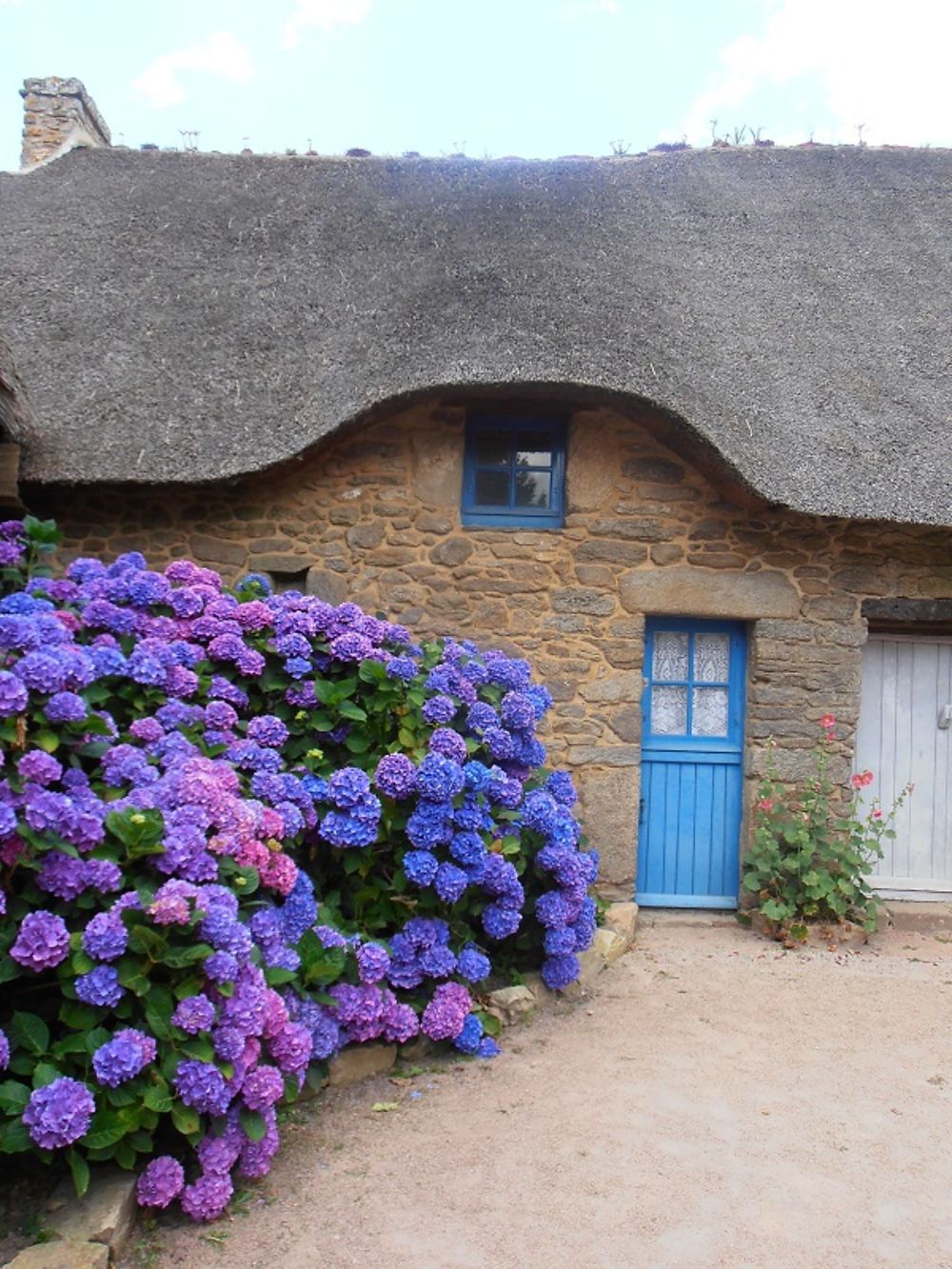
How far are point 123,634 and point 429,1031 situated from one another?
176cm

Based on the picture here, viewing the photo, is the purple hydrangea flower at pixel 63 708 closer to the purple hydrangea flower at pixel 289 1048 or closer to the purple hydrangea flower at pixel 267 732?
the purple hydrangea flower at pixel 267 732

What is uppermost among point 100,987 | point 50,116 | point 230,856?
point 50,116

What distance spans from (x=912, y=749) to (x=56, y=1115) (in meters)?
4.93

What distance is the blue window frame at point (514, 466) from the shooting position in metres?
5.41

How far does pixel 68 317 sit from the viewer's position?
5594 mm

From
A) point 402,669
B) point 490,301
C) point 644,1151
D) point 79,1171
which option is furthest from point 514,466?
point 79,1171

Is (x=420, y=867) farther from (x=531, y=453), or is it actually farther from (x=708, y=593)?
(x=531, y=453)

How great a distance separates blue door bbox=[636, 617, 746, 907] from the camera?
215 inches

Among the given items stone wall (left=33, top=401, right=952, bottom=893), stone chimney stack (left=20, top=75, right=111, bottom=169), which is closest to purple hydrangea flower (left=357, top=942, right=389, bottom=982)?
stone wall (left=33, top=401, right=952, bottom=893)

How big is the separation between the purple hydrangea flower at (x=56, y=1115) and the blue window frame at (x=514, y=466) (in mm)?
3684

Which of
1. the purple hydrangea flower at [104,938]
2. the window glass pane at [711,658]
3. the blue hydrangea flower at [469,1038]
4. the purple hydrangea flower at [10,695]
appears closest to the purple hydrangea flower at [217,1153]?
the purple hydrangea flower at [104,938]

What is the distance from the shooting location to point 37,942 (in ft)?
7.73

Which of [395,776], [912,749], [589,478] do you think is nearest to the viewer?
[395,776]

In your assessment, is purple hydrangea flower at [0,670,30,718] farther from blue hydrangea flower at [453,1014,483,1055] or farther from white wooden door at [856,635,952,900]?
white wooden door at [856,635,952,900]
